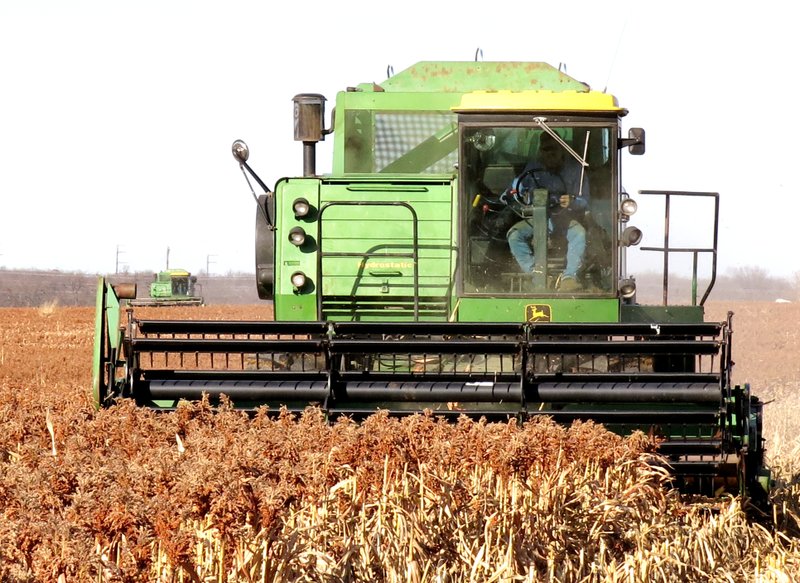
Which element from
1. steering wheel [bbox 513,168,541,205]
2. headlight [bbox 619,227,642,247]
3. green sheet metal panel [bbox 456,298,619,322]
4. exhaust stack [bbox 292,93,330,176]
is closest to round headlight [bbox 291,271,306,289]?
exhaust stack [bbox 292,93,330,176]

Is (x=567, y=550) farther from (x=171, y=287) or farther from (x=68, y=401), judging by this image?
(x=171, y=287)

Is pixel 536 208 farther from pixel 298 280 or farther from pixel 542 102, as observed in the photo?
pixel 298 280

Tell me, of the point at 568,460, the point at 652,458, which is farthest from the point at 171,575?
the point at 652,458

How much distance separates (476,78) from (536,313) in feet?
9.55

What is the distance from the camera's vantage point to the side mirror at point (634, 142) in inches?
321

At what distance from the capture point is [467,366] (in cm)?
791

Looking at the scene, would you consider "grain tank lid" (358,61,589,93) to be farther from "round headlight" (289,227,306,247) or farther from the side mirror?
the side mirror

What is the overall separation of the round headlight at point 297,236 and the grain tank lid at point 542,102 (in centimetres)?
149

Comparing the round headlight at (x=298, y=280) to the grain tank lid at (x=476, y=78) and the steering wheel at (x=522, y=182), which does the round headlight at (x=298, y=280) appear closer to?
the steering wheel at (x=522, y=182)

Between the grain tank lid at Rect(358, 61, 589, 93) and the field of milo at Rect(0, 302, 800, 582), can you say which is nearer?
the field of milo at Rect(0, 302, 800, 582)

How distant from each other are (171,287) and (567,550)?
56421 millimetres

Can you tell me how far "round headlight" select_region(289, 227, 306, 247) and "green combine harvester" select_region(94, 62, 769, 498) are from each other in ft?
0.05

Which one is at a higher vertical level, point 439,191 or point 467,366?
point 439,191

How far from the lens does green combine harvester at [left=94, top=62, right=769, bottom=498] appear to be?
7.04 metres
